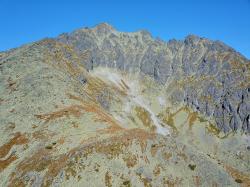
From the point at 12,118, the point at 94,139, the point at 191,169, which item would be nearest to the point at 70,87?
the point at 12,118

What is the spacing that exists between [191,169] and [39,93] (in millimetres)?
62876

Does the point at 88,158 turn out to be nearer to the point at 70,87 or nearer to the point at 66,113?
the point at 66,113

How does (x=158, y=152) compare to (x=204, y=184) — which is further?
(x=158, y=152)

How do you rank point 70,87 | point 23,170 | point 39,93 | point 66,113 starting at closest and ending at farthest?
point 23,170
point 66,113
point 39,93
point 70,87

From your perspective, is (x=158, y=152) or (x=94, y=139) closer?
(x=158, y=152)

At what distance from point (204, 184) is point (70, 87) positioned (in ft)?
246

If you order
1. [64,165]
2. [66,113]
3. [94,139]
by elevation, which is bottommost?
[64,165]

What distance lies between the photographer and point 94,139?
65.9 m

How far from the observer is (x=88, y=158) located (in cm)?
5791

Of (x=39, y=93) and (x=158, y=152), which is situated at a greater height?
(x=39, y=93)

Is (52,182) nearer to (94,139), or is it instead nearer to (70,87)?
(94,139)

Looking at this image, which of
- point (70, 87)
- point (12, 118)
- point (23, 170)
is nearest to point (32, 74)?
point (70, 87)

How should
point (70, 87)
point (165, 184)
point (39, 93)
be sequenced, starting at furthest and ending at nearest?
1. point (70, 87)
2. point (39, 93)
3. point (165, 184)

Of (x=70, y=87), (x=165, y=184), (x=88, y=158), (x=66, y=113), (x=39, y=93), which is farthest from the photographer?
(x=70, y=87)
